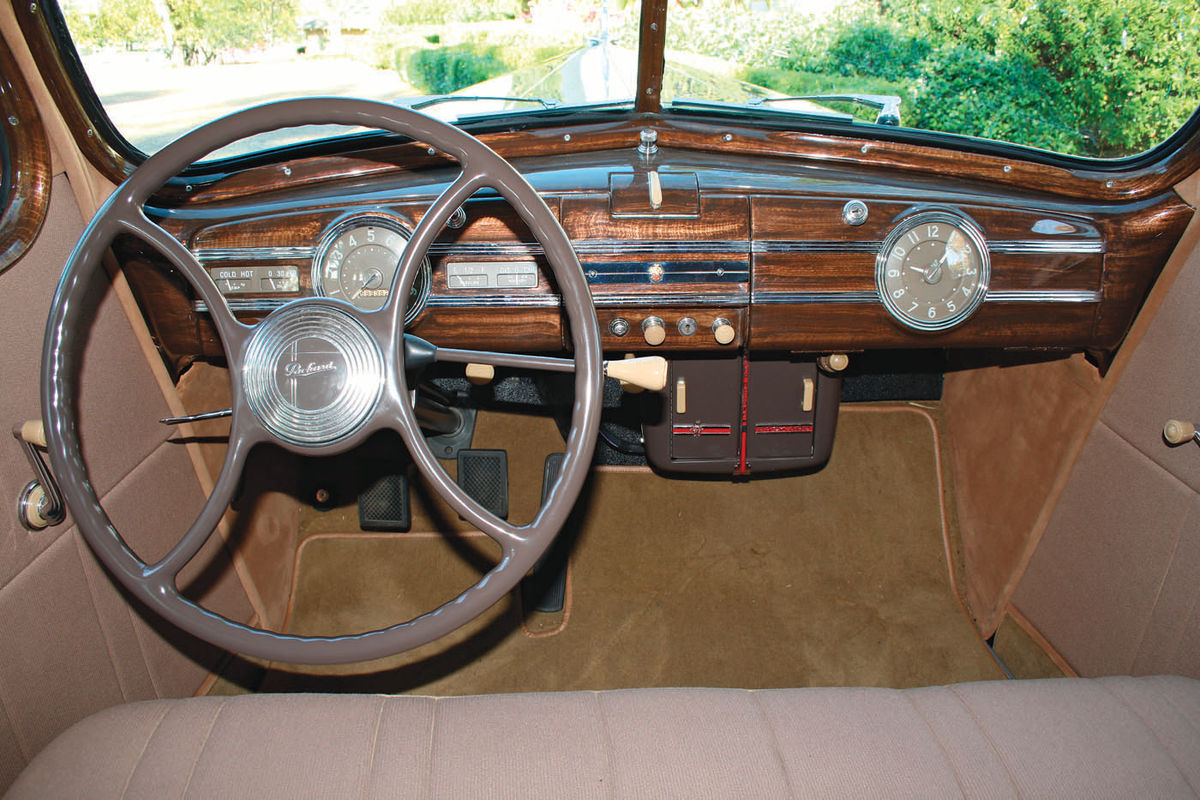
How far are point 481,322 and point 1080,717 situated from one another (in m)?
1.40

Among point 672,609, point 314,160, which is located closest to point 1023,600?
point 672,609

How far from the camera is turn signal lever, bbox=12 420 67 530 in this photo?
1442 millimetres

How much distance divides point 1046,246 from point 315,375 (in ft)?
5.44

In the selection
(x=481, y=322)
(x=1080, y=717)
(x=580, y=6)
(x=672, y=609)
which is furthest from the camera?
(x=672, y=609)

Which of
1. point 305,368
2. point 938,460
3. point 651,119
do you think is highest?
point 651,119

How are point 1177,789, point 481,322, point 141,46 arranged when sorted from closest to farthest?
point 1177,789, point 141,46, point 481,322

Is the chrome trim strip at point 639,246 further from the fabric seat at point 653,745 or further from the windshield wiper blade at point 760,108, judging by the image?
the fabric seat at point 653,745

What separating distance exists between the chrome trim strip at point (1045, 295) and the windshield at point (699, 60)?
14.7 inches

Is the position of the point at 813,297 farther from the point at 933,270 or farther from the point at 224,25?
the point at 224,25

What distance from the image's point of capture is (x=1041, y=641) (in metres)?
2.18

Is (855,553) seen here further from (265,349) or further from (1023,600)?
(265,349)

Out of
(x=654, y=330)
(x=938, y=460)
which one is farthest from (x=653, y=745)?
(x=938, y=460)

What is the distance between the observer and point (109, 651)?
169cm

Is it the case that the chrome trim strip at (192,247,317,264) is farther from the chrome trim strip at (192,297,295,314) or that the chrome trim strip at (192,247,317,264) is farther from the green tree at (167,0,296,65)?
the green tree at (167,0,296,65)
